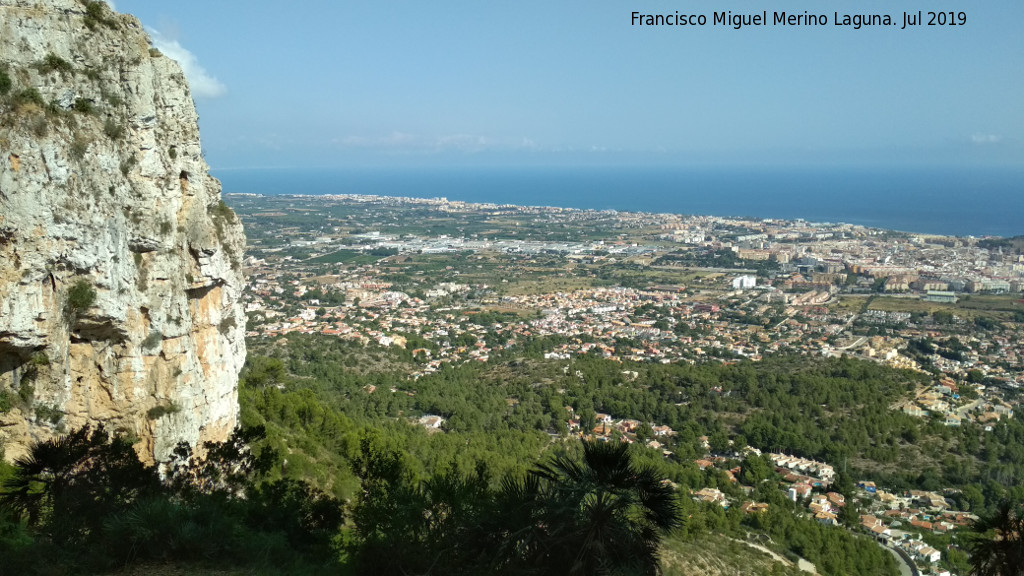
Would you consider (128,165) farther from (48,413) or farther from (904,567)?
(904,567)

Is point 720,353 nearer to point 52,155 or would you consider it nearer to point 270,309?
point 270,309

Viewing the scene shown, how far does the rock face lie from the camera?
7914mm

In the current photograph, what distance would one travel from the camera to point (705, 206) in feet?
499

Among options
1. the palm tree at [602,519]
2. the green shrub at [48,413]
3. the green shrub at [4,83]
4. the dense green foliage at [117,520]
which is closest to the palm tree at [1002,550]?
the palm tree at [602,519]

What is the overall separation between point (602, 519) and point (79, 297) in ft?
23.0

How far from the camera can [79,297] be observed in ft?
27.3

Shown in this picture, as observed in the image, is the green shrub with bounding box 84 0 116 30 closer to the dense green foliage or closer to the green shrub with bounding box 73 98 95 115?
the green shrub with bounding box 73 98 95 115

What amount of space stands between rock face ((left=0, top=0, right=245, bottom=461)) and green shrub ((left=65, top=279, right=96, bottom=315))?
0.05 ft

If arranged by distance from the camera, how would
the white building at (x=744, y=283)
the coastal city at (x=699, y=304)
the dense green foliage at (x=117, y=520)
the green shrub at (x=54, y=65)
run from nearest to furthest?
1. the dense green foliage at (x=117, y=520)
2. the green shrub at (x=54, y=65)
3. the coastal city at (x=699, y=304)
4. the white building at (x=744, y=283)

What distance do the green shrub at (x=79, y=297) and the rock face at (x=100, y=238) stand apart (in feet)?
0.05

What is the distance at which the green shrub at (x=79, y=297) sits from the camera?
832cm

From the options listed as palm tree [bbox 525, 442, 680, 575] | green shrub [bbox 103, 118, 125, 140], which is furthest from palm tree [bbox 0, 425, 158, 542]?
palm tree [bbox 525, 442, 680, 575]

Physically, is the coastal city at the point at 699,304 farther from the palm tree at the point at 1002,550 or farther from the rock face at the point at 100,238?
the rock face at the point at 100,238

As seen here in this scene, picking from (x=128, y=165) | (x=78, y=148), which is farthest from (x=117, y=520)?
(x=128, y=165)
